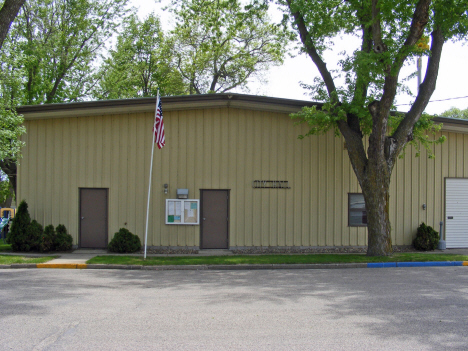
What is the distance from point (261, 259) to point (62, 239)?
6971mm

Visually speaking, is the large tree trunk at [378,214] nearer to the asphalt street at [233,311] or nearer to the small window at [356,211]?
the asphalt street at [233,311]

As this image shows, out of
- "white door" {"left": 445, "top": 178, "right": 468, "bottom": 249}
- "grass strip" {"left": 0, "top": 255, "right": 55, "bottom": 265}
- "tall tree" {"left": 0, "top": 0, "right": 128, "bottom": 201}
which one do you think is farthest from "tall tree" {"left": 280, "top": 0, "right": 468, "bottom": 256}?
"tall tree" {"left": 0, "top": 0, "right": 128, "bottom": 201}

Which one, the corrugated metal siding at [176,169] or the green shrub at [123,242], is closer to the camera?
the green shrub at [123,242]

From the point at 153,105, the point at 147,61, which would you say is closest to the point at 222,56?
the point at 147,61

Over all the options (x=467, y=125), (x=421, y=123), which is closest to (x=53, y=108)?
(x=421, y=123)

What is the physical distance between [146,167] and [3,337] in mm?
9897

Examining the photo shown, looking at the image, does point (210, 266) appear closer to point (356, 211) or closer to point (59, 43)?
point (356, 211)

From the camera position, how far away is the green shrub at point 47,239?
14.0m

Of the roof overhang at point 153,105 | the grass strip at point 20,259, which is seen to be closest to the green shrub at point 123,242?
the grass strip at point 20,259

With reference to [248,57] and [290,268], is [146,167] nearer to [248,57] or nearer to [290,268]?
[290,268]

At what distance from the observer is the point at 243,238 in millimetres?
15133

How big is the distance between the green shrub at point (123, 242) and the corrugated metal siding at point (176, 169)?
0.60 meters

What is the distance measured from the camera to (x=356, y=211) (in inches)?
624

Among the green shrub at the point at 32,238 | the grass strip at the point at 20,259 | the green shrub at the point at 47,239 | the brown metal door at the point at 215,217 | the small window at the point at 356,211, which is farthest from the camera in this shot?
the small window at the point at 356,211
